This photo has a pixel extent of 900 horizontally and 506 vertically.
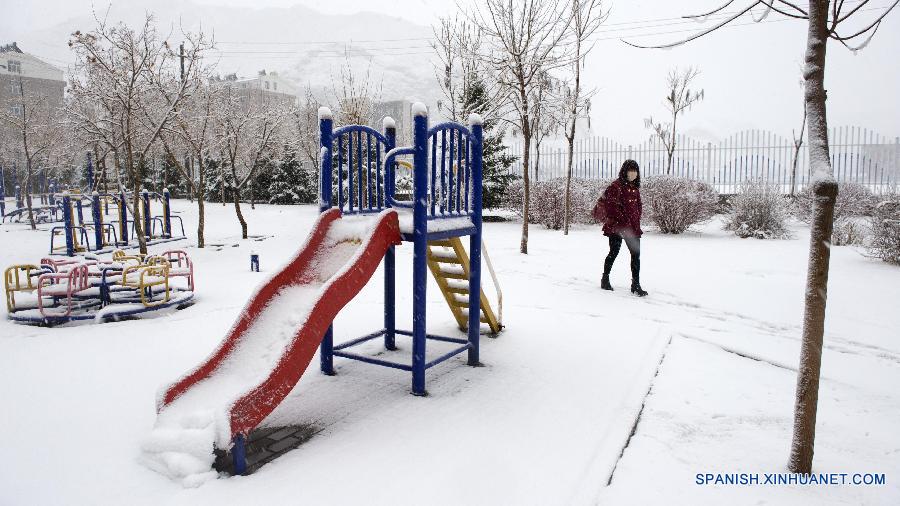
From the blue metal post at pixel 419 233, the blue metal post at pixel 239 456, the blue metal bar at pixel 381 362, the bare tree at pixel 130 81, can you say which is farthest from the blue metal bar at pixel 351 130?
the bare tree at pixel 130 81

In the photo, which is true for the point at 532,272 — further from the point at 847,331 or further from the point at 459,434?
the point at 459,434

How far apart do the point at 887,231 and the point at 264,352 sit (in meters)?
10.6

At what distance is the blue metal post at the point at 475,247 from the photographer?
479 cm

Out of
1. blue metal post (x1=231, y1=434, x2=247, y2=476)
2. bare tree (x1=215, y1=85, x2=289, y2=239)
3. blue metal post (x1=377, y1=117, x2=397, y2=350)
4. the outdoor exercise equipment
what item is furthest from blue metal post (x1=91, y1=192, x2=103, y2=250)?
blue metal post (x1=231, y1=434, x2=247, y2=476)

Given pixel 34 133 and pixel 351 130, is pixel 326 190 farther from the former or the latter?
pixel 34 133

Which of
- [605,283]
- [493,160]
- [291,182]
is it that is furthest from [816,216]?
[291,182]

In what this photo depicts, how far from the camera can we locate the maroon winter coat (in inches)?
290

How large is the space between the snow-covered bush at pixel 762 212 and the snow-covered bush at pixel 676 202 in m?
0.83

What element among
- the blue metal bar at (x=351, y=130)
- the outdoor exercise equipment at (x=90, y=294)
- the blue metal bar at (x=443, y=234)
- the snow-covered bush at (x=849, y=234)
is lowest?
the outdoor exercise equipment at (x=90, y=294)

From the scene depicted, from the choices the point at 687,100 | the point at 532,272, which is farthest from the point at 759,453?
the point at 687,100

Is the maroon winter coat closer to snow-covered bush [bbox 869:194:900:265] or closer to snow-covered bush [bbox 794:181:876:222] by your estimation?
snow-covered bush [bbox 869:194:900:265]

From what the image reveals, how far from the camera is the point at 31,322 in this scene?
250 inches

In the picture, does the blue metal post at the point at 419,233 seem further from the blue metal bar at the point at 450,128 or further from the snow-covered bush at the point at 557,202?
the snow-covered bush at the point at 557,202

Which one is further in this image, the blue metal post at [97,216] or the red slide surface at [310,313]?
the blue metal post at [97,216]
